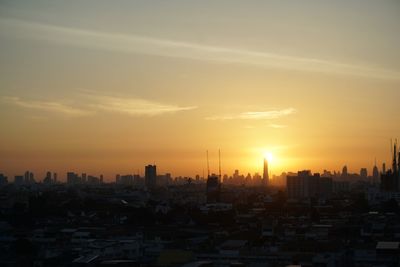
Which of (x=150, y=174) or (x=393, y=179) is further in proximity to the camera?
(x=150, y=174)

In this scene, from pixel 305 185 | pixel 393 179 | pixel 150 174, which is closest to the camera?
pixel 393 179

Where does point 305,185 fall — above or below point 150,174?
below

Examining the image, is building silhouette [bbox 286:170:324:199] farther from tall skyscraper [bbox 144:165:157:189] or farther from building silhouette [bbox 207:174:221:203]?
tall skyscraper [bbox 144:165:157:189]

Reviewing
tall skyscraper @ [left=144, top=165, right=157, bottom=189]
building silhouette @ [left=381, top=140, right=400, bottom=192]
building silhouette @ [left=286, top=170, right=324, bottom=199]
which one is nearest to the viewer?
building silhouette @ [left=381, top=140, right=400, bottom=192]

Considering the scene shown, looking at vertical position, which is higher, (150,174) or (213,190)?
(150,174)

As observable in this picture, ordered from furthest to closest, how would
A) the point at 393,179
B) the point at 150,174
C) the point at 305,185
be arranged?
the point at 150,174 → the point at 305,185 → the point at 393,179

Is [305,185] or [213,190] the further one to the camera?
[305,185]

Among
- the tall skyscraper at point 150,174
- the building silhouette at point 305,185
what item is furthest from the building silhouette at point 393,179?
the tall skyscraper at point 150,174

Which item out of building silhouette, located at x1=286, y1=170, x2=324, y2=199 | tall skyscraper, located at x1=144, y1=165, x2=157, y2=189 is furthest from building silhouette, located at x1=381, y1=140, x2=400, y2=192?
tall skyscraper, located at x1=144, y1=165, x2=157, y2=189

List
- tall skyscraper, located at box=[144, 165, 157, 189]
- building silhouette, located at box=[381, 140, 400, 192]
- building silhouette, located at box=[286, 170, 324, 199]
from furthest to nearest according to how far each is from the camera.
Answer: tall skyscraper, located at box=[144, 165, 157, 189] < building silhouette, located at box=[286, 170, 324, 199] < building silhouette, located at box=[381, 140, 400, 192]

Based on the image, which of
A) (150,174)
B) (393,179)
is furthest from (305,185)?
(150,174)

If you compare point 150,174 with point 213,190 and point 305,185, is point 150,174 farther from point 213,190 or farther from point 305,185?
point 213,190

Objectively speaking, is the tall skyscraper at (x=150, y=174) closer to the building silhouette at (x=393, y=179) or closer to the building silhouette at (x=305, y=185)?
the building silhouette at (x=305, y=185)
